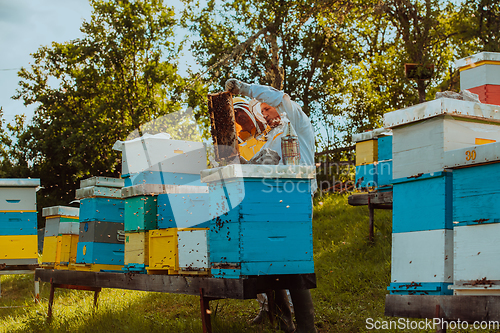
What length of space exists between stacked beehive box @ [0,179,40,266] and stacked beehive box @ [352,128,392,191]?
15.9 ft

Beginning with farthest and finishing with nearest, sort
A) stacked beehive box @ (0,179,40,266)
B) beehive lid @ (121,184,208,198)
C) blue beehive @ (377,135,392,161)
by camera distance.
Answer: stacked beehive box @ (0,179,40,266)
blue beehive @ (377,135,392,161)
beehive lid @ (121,184,208,198)

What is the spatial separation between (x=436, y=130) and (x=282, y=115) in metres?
1.63

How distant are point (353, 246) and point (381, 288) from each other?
71.8 inches

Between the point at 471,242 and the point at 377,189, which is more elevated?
the point at 377,189

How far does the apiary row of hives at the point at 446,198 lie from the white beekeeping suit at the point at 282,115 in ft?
3.43

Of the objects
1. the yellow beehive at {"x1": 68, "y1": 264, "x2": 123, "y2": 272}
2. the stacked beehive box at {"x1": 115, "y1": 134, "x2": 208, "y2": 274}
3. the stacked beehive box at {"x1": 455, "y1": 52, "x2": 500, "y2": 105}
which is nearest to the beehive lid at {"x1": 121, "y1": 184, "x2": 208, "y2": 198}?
the stacked beehive box at {"x1": 115, "y1": 134, "x2": 208, "y2": 274}

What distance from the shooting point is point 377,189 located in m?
6.57

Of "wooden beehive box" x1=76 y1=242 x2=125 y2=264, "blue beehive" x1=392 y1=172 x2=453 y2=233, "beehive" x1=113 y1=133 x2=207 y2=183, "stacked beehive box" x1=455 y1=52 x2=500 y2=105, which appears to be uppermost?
"stacked beehive box" x1=455 y1=52 x2=500 y2=105

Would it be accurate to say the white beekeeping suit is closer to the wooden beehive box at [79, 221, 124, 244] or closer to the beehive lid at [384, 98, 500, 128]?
the beehive lid at [384, 98, 500, 128]

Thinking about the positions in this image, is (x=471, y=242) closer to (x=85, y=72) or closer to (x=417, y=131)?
(x=417, y=131)

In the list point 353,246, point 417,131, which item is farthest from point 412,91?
point 417,131

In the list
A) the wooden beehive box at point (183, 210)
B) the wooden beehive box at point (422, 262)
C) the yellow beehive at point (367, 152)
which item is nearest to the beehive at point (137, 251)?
the wooden beehive box at point (183, 210)

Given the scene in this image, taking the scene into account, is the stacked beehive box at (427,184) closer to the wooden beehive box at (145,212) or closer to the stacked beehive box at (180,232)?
the stacked beehive box at (180,232)

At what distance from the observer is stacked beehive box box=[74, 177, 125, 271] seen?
502 cm
